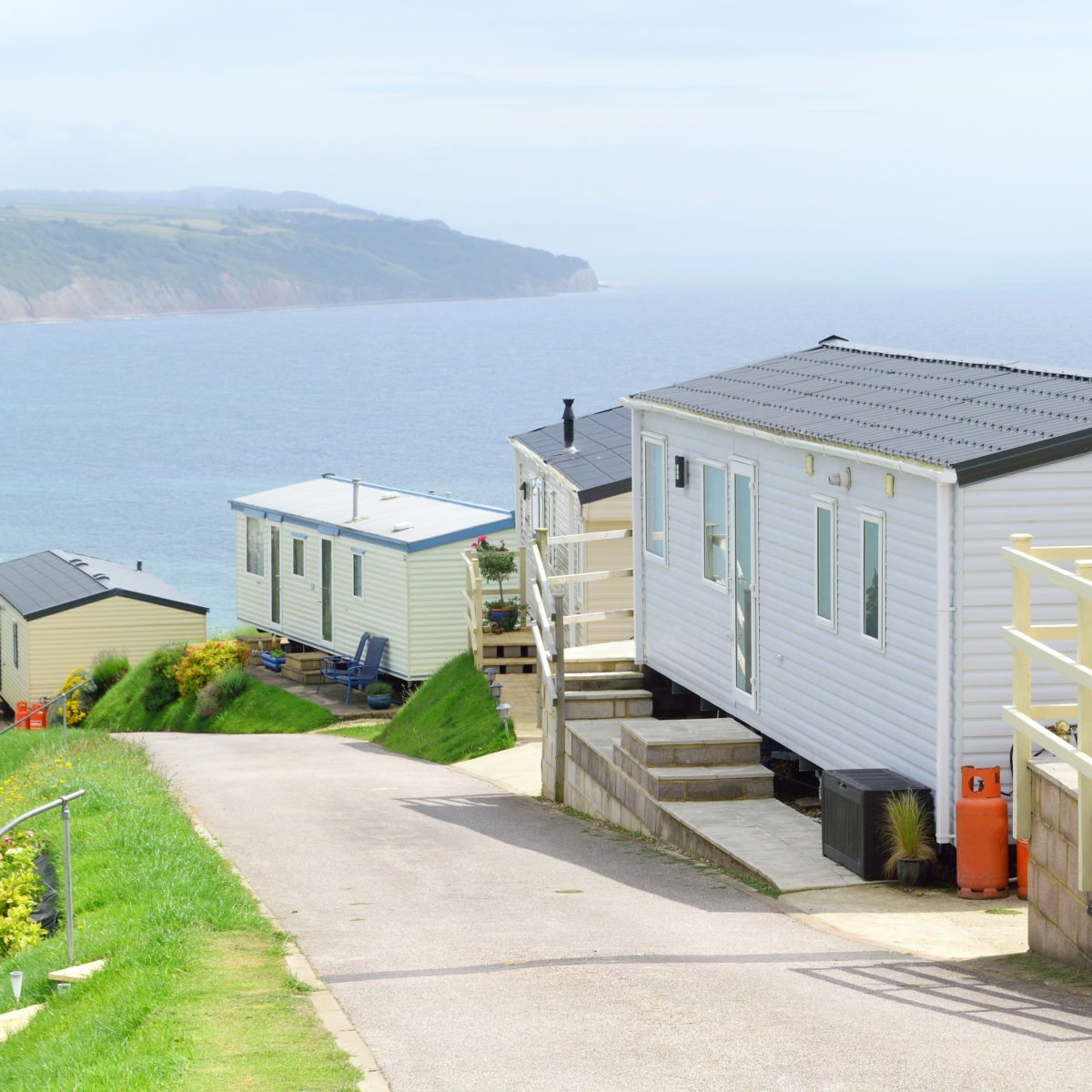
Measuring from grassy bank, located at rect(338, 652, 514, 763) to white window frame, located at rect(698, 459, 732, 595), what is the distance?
6.91m

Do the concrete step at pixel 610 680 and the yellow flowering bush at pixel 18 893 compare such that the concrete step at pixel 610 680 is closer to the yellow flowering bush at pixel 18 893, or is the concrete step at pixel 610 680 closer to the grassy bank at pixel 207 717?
the yellow flowering bush at pixel 18 893

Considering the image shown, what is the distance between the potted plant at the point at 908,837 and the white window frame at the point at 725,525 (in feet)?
12.5

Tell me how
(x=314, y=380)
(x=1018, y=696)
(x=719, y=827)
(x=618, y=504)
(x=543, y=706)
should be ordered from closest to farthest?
(x=1018, y=696)
(x=719, y=827)
(x=543, y=706)
(x=618, y=504)
(x=314, y=380)

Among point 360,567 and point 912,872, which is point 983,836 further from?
point 360,567

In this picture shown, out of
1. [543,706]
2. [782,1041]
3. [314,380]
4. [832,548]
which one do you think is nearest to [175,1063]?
[782,1041]

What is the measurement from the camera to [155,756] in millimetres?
20609

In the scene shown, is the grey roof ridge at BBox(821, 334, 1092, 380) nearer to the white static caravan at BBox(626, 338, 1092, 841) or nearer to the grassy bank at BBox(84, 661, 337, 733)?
the white static caravan at BBox(626, 338, 1092, 841)

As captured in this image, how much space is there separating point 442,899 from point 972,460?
13.6ft

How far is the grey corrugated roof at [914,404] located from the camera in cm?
1027

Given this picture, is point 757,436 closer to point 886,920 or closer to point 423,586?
point 886,920

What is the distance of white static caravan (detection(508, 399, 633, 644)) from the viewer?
20188 mm

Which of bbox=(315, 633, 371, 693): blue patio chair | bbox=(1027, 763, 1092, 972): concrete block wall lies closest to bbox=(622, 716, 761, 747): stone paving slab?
bbox=(1027, 763, 1092, 972): concrete block wall

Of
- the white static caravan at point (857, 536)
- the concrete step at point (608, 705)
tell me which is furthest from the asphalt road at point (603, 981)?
the concrete step at point (608, 705)

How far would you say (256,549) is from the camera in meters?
33.3
